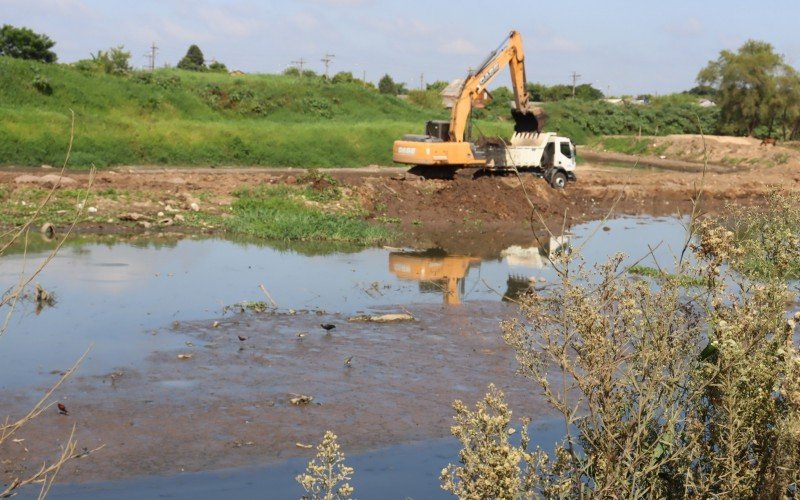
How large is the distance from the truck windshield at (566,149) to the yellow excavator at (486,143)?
4cm

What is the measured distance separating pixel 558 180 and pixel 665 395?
3084cm

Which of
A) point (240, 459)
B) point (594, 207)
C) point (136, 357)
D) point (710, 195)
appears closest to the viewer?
point (240, 459)

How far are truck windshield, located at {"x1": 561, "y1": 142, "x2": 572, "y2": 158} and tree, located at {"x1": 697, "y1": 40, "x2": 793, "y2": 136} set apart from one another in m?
31.4

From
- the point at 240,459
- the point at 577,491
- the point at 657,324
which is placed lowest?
the point at 240,459

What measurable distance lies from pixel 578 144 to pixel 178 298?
5469 centimetres

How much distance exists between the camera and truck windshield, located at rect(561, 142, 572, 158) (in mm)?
37481

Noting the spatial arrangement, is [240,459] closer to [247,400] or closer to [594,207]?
[247,400]

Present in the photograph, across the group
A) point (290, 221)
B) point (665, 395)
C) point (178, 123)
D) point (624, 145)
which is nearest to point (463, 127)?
point (290, 221)

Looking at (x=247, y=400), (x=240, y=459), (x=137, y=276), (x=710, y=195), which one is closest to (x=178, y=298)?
(x=137, y=276)

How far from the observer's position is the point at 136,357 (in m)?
13.9

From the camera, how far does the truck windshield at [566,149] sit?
37481 millimetres

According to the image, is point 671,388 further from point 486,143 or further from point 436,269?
point 486,143

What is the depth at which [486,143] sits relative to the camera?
3531cm

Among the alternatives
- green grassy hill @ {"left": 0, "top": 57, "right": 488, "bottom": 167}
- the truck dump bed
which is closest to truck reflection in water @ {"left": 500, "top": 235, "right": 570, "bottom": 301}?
the truck dump bed
